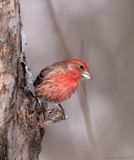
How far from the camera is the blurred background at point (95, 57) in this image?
23.6 feet

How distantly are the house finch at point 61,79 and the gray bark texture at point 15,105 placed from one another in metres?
0.45

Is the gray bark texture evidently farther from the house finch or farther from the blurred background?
the blurred background

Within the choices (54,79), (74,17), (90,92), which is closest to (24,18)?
(74,17)

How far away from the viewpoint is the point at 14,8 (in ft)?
13.6

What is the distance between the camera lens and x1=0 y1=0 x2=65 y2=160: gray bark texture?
4.14 metres

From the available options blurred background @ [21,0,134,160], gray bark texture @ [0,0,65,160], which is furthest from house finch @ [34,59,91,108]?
blurred background @ [21,0,134,160]

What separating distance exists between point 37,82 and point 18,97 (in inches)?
27.9

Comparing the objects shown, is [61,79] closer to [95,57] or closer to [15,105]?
[15,105]

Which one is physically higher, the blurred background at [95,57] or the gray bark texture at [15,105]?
the blurred background at [95,57]

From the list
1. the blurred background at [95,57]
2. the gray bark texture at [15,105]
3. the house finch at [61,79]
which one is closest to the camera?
the gray bark texture at [15,105]

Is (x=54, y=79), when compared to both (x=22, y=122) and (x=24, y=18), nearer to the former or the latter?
(x=22, y=122)

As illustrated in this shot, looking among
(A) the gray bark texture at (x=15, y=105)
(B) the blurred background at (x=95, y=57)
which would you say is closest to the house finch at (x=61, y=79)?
(A) the gray bark texture at (x=15, y=105)

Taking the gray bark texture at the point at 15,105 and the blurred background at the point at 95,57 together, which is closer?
the gray bark texture at the point at 15,105

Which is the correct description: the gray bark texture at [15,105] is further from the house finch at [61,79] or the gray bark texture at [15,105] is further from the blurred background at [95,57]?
the blurred background at [95,57]
